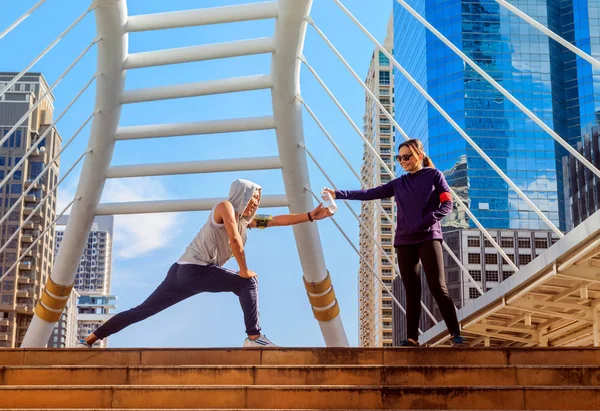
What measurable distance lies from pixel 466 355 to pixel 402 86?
99.5 metres

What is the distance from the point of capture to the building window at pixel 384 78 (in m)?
134

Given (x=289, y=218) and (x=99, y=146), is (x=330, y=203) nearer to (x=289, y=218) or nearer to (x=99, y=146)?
(x=289, y=218)

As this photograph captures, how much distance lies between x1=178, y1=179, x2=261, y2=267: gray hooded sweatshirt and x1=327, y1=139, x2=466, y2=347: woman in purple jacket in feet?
4.45

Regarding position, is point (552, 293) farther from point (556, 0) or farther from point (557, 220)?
point (556, 0)

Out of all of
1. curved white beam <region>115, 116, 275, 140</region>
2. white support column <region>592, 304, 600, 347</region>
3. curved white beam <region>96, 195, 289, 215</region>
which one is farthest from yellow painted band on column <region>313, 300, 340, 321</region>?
white support column <region>592, 304, 600, 347</region>

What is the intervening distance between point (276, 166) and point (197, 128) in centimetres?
163

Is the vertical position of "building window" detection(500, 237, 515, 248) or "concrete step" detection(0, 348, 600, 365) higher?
"building window" detection(500, 237, 515, 248)

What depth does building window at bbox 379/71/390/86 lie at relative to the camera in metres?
134

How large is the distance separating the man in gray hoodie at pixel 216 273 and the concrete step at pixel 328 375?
1265 millimetres

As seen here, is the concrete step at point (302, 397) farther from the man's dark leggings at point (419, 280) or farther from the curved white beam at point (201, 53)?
the curved white beam at point (201, 53)

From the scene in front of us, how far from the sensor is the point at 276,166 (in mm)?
18125

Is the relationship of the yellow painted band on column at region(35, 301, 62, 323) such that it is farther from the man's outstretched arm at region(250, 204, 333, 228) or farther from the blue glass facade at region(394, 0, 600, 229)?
the blue glass facade at region(394, 0, 600, 229)

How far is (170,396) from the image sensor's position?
6324mm

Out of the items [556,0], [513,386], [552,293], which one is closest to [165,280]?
[513,386]
